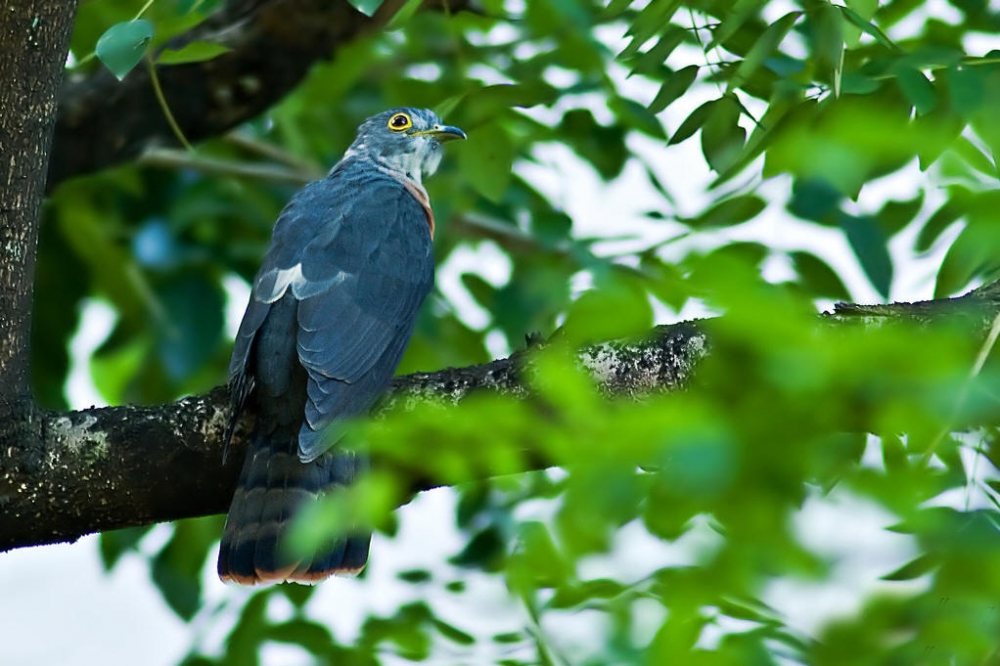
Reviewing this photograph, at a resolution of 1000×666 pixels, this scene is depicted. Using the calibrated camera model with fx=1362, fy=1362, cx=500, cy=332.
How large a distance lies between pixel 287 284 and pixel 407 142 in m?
1.83

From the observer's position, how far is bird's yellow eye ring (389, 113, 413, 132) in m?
5.72

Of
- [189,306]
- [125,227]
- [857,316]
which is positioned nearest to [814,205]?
[857,316]

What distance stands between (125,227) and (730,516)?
4812mm

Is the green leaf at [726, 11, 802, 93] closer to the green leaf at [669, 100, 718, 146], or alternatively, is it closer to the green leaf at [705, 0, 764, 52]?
the green leaf at [705, 0, 764, 52]

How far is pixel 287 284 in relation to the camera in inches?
157

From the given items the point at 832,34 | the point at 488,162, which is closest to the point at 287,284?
the point at 488,162

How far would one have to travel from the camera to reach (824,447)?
61.1 inches

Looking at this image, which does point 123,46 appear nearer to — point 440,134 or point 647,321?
point 647,321

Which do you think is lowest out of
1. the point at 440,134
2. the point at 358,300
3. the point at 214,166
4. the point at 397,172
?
the point at 214,166

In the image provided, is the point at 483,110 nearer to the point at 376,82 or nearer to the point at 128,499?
the point at 128,499

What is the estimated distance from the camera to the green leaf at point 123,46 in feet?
9.10

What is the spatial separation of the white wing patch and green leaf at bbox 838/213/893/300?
170cm

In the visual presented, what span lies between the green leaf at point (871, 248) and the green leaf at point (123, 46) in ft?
8.24

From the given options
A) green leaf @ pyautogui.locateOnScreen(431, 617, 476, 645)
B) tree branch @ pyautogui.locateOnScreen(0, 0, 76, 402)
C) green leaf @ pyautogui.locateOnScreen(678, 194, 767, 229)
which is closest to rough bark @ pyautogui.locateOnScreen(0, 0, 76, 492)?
tree branch @ pyautogui.locateOnScreen(0, 0, 76, 402)
